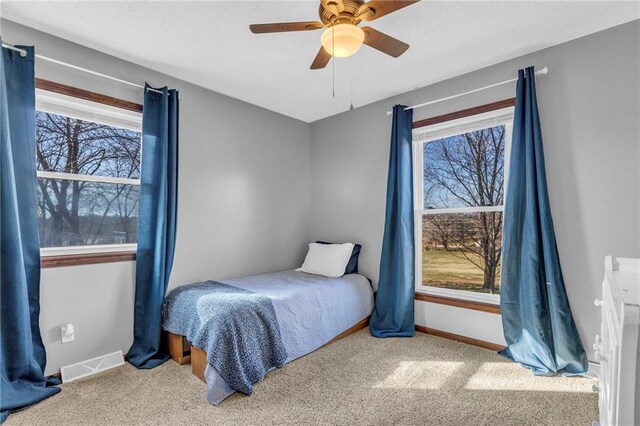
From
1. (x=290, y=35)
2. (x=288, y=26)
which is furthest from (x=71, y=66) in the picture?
(x=288, y=26)

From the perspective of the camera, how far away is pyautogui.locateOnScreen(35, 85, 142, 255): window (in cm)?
235

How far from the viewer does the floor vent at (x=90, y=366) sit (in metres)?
2.29

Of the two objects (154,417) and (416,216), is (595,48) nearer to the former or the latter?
(416,216)

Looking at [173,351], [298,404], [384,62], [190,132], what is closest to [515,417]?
[298,404]

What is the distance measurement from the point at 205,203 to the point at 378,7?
2.29 m

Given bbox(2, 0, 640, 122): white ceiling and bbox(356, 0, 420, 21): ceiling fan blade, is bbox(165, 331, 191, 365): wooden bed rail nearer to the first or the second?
bbox(2, 0, 640, 122): white ceiling

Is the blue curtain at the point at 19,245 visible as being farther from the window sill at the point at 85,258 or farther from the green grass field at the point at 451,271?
the green grass field at the point at 451,271

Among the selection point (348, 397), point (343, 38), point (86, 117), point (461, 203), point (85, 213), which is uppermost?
point (343, 38)

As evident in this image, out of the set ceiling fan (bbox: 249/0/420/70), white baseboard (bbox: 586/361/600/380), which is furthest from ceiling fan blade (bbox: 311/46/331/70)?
white baseboard (bbox: 586/361/600/380)

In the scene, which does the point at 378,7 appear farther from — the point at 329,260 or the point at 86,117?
the point at 329,260

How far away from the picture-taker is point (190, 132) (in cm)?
306

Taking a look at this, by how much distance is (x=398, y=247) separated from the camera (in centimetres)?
322

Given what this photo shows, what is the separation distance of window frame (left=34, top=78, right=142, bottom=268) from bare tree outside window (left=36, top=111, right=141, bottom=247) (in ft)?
0.09

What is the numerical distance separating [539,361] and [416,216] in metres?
1.55
